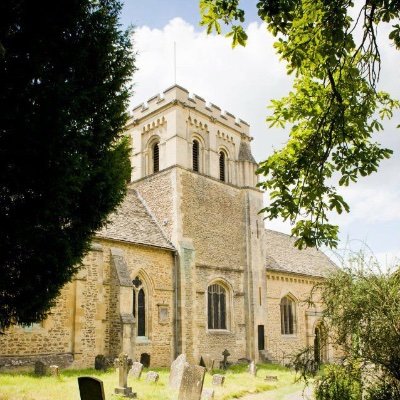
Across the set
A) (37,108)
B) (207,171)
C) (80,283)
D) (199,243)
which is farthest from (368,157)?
(207,171)

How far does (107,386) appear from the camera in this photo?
12.1 m

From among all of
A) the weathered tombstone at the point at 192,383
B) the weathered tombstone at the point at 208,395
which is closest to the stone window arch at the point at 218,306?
the weathered tombstone at the point at 208,395

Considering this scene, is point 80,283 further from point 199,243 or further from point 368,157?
point 368,157

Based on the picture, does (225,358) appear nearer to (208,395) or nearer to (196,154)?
(208,395)

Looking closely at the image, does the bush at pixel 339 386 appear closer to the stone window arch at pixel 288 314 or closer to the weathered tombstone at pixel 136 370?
the weathered tombstone at pixel 136 370

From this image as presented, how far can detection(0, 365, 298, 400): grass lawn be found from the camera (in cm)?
1031

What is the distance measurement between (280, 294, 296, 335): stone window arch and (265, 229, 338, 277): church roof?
1713 mm

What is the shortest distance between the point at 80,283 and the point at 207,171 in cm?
974

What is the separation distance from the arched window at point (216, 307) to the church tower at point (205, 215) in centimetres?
5

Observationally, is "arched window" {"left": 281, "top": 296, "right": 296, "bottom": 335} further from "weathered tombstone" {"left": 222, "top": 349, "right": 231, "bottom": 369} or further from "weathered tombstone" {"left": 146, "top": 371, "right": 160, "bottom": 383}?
"weathered tombstone" {"left": 146, "top": 371, "right": 160, "bottom": 383}

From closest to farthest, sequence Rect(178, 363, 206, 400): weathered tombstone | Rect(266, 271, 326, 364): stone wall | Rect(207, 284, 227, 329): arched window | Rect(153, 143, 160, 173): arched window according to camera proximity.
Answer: Rect(178, 363, 206, 400): weathered tombstone, Rect(207, 284, 227, 329): arched window, Rect(153, 143, 160, 173): arched window, Rect(266, 271, 326, 364): stone wall

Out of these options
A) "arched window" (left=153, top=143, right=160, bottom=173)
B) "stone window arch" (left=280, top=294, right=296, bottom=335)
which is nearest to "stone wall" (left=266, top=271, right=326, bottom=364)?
"stone window arch" (left=280, top=294, right=296, bottom=335)

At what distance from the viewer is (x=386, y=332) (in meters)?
7.30

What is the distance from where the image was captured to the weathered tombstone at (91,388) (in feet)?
21.8
